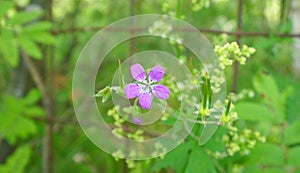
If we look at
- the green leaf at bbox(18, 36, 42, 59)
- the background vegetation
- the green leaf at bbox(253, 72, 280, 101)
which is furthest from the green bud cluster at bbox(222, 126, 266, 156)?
the green leaf at bbox(18, 36, 42, 59)

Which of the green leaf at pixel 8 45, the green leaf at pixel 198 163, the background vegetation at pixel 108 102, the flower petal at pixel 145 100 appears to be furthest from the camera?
the green leaf at pixel 8 45

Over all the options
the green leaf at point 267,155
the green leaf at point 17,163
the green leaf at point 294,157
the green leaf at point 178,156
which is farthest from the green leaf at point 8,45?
the green leaf at point 294,157

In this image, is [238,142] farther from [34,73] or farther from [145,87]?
[34,73]

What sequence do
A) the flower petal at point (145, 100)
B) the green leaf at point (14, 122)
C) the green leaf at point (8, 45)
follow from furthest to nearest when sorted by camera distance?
the green leaf at point (14, 122)
the green leaf at point (8, 45)
the flower petal at point (145, 100)

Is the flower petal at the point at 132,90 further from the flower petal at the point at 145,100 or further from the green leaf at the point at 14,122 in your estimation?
the green leaf at the point at 14,122

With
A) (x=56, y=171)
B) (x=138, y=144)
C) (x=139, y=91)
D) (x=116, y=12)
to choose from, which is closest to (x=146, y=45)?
(x=116, y=12)

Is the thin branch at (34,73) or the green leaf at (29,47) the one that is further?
the thin branch at (34,73)
